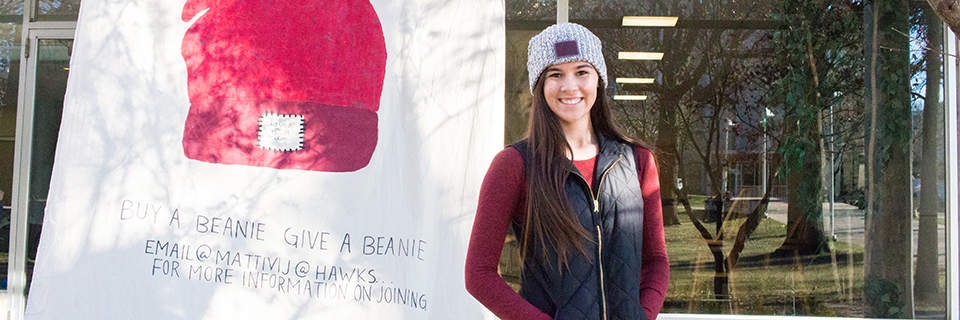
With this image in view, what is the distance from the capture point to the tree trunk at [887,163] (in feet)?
11.0

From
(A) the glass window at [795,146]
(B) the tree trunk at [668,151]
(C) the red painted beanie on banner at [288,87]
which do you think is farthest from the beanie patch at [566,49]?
(B) the tree trunk at [668,151]

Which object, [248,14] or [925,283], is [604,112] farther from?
[925,283]

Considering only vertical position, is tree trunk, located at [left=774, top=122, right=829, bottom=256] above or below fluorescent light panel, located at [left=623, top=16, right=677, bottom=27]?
below

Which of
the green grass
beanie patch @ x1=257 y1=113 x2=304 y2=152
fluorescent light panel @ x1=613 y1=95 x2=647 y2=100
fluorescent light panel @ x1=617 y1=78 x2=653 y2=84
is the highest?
fluorescent light panel @ x1=617 y1=78 x2=653 y2=84

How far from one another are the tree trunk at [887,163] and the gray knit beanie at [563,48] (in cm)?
280

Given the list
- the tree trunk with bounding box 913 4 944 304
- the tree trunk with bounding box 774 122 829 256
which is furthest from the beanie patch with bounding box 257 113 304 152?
the tree trunk with bounding box 913 4 944 304

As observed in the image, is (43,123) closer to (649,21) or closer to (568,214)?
(649,21)

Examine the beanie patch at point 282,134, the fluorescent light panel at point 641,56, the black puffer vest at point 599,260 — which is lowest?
the black puffer vest at point 599,260

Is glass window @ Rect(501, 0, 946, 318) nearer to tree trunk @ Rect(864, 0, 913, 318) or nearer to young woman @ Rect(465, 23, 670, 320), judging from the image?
tree trunk @ Rect(864, 0, 913, 318)

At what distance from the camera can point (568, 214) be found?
3.90 ft

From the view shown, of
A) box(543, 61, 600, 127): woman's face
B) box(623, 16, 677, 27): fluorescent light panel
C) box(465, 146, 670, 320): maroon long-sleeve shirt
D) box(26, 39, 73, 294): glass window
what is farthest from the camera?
box(26, 39, 73, 294): glass window

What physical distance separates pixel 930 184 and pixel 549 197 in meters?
3.17

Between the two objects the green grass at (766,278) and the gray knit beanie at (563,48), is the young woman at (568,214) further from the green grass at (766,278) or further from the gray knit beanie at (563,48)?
the green grass at (766,278)

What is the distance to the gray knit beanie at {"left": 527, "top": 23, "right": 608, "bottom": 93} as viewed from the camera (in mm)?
1276
